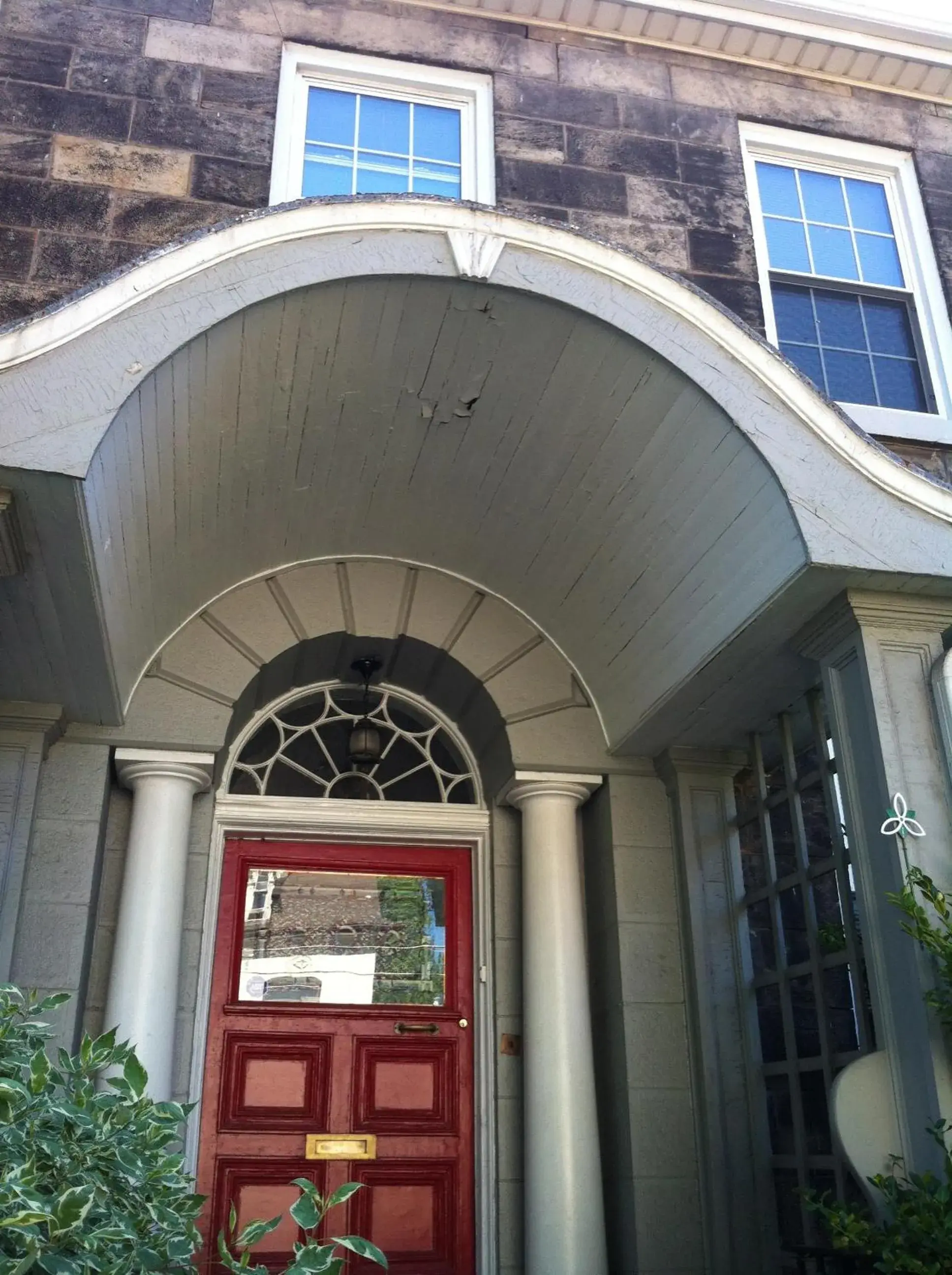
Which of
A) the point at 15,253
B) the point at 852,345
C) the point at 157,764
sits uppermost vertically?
the point at 852,345

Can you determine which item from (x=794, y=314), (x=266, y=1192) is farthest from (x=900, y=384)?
(x=266, y=1192)

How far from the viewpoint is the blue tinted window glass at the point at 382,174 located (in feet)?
20.6

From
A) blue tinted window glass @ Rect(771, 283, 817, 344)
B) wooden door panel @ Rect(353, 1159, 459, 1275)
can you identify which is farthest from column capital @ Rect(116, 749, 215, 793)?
blue tinted window glass @ Rect(771, 283, 817, 344)

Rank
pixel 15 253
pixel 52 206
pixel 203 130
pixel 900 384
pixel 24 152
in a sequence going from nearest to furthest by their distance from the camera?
pixel 15 253
pixel 52 206
pixel 24 152
pixel 203 130
pixel 900 384

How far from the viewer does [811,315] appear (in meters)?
6.50

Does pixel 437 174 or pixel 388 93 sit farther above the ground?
pixel 388 93

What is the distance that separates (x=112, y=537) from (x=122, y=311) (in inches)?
31.5

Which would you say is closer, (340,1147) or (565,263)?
(565,263)

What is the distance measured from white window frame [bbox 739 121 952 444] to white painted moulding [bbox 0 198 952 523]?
5.54 feet

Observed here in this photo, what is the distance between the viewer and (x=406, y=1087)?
5469mm

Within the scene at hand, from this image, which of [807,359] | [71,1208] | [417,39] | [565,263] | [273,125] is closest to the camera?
[71,1208]

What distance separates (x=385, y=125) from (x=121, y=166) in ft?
5.10

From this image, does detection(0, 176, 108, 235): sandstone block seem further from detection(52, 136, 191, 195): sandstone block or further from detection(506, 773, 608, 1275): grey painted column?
detection(506, 773, 608, 1275): grey painted column

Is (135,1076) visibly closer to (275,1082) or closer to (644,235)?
(275,1082)
